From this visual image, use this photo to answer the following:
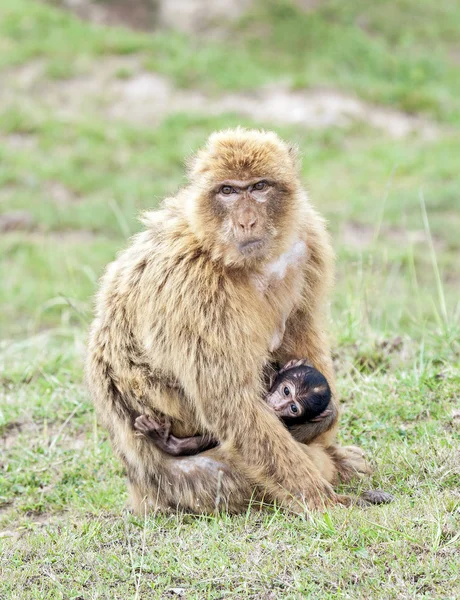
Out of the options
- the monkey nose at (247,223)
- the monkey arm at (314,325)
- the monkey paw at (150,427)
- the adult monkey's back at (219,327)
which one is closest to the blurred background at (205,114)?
the monkey arm at (314,325)

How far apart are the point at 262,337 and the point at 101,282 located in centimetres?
106

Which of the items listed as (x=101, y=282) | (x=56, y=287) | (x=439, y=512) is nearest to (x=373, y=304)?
(x=101, y=282)

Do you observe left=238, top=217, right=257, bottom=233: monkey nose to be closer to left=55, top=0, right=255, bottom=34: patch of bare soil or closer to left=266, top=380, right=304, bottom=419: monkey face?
left=266, top=380, right=304, bottom=419: monkey face

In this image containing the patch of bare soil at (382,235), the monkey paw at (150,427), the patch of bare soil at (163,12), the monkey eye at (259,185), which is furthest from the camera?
the patch of bare soil at (163,12)

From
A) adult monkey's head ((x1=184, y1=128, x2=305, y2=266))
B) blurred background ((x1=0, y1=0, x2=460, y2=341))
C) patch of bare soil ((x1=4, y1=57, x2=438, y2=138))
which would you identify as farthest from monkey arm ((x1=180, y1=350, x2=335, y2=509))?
patch of bare soil ((x1=4, y1=57, x2=438, y2=138))

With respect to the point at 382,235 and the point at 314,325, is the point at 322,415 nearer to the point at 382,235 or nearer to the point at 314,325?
the point at 314,325

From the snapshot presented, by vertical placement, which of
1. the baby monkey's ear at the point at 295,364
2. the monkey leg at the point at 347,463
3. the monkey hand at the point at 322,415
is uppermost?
the baby monkey's ear at the point at 295,364

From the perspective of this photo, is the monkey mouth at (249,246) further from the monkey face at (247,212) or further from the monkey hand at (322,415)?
the monkey hand at (322,415)

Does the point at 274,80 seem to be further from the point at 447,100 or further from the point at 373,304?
the point at 373,304

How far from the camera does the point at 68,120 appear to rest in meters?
13.9

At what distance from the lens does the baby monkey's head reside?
4.51m

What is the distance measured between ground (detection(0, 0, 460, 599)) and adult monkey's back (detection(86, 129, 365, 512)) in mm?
220

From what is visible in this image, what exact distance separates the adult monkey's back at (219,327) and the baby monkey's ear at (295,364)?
3.2 inches

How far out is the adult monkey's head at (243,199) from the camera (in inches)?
167
